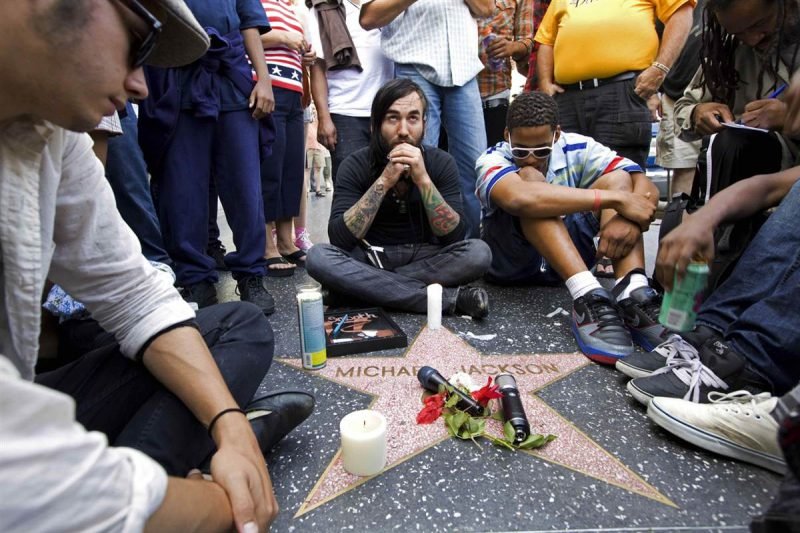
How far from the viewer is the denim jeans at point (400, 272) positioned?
237 cm

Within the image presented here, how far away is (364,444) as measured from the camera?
3.86 ft

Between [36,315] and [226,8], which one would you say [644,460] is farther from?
[226,8]

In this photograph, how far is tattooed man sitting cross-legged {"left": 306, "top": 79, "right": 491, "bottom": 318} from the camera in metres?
2.37

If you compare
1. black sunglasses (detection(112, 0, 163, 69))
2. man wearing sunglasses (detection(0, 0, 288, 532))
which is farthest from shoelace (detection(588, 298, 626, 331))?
black sunglasses (detection(112, 0, 163, 69))

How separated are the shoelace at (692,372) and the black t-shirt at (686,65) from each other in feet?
7.90

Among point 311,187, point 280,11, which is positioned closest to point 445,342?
point 280,11

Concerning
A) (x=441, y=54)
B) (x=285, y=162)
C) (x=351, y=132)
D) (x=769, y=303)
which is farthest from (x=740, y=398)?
(x=285, y=162)

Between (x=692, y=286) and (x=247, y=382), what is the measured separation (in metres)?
1.28

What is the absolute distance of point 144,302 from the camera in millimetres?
1024

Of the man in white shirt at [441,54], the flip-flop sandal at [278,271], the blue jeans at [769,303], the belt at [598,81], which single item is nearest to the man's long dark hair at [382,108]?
the man in white shirt at [441,54]

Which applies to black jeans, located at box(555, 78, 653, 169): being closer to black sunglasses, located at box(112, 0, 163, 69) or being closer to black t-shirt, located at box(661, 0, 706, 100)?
black t-shirt, located at box(661, 0, 706, 100)

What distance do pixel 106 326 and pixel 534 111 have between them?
77.5 inches

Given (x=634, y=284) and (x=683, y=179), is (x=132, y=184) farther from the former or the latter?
(x=683, y=179)

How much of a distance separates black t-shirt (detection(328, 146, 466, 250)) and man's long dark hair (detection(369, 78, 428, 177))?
52 mm
